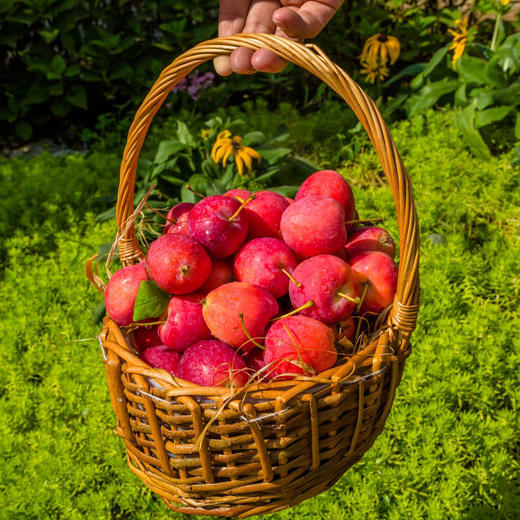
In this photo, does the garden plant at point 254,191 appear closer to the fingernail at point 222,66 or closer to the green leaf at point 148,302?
the green leaf at point 148,302

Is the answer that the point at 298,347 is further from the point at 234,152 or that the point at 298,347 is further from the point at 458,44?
the point at 458,44

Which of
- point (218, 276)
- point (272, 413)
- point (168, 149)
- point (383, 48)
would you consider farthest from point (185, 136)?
point (272, 413)

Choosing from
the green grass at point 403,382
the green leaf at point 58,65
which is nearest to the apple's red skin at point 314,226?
the green grass at point 403,382

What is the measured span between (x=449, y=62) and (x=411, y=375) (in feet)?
8.51

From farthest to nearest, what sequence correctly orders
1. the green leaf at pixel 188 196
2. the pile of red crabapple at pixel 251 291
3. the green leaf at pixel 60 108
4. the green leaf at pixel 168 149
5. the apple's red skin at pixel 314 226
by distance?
the green leaf at pixel 60 108 → the green leaf at pixel 168 149 → the green leaf at pixel 188 196 → the apple's red skin at pixel 314 226 → the pile of red crabapple at pixel 251 291

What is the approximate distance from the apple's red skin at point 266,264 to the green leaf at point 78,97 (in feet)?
11.6

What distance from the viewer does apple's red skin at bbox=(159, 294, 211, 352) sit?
4.11 feet

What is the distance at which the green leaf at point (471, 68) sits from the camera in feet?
11.8

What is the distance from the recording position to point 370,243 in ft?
4.62

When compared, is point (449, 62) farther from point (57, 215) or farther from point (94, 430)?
point (94, 430)

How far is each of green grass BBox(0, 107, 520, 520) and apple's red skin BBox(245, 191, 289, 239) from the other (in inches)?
36.2

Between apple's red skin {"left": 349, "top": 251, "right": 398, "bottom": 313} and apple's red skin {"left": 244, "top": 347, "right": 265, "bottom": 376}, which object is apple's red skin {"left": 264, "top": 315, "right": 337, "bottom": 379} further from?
apple's red skin {"left": 349, "top": 251, "right": 398, "bottom": 313}


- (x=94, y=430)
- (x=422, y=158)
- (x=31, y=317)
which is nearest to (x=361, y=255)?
(x=94, y=430)

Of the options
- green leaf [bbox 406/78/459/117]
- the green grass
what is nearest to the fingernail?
the green grass
